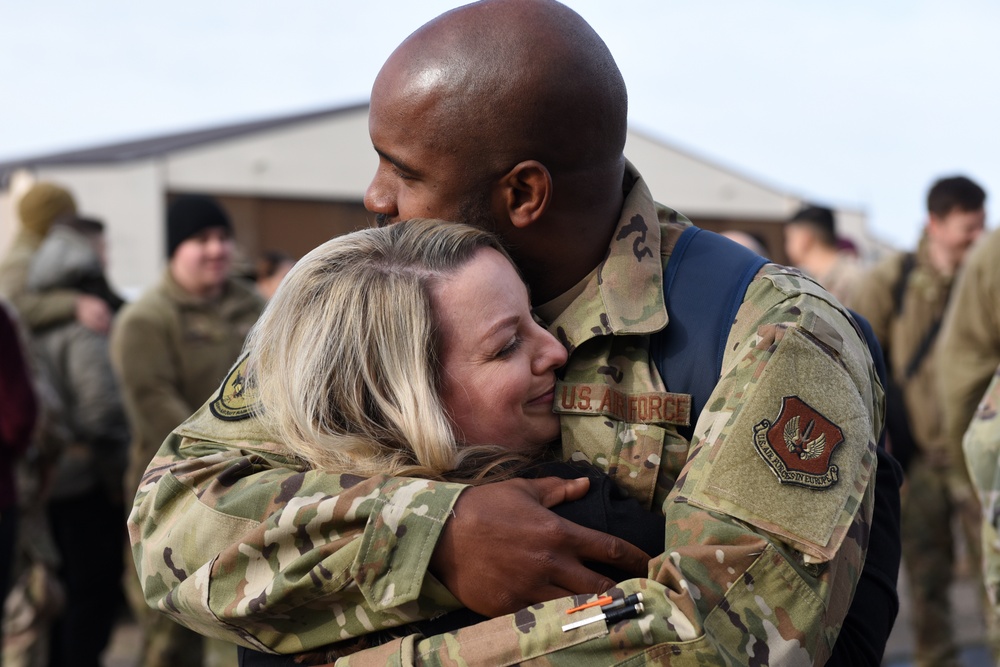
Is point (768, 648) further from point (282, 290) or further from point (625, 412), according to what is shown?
point (282, 290)

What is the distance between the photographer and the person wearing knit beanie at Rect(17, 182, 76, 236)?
6.38 metres

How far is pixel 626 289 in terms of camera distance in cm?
206

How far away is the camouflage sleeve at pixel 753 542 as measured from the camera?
5.47 feet

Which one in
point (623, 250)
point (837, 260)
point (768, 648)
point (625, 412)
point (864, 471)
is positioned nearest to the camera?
point (768, 648)

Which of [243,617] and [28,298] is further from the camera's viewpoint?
[28,298]

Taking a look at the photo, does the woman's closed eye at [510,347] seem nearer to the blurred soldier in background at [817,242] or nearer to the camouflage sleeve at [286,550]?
the camouflage sleeve at [286,550]

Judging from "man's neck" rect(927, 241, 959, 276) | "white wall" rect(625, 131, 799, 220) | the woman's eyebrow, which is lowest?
"white wall" rect(625, 131, 799, 220)

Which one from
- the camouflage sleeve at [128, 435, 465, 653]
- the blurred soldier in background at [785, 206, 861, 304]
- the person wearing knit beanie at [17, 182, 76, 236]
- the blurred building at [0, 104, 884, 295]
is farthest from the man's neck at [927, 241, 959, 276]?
the blurred building at [0, 104, 884, 295]

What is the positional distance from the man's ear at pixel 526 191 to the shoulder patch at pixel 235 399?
562 mm

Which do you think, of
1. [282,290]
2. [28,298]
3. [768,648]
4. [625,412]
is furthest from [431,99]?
[28,298]

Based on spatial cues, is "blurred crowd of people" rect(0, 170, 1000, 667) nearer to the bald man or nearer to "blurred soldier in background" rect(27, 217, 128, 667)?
"blurred soldier in background" rect(27, 217, 128, 667)

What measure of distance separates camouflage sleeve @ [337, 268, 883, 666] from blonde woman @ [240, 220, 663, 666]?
0.16 metres

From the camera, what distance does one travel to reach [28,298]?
5.99m

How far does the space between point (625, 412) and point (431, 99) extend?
0.63 metres
